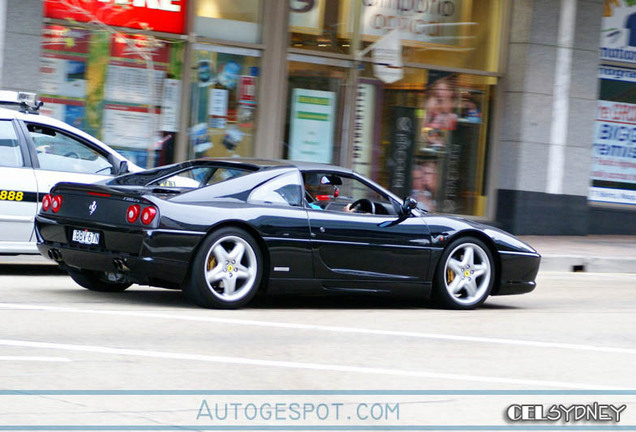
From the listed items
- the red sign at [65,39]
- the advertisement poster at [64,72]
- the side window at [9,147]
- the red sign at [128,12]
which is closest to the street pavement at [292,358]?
the side window at [9,147]

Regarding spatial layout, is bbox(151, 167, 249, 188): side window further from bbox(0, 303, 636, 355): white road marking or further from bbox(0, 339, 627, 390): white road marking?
bbox(0, 339, 627, 390): white road marking

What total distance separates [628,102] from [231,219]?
1267 cm

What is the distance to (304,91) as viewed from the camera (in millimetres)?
17672

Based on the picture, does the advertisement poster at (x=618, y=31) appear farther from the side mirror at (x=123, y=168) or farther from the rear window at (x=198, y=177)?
the rear window at (x=198, y=177)

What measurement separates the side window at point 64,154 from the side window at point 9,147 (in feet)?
0.62

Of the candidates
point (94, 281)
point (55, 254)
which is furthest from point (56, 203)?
point (94, 281)

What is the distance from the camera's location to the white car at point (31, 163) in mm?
10570

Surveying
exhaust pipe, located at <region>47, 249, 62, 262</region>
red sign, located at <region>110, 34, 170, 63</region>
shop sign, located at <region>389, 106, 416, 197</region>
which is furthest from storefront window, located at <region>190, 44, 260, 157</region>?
exhaust pipe, located at <region>47, 249, 62, 262</region>

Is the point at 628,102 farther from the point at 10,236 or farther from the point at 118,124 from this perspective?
the point at 10,236

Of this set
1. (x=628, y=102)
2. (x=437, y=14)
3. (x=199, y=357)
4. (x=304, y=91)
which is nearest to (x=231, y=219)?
(x=199, y=357)

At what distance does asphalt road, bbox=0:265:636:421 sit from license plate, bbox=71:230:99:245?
496 millimetres

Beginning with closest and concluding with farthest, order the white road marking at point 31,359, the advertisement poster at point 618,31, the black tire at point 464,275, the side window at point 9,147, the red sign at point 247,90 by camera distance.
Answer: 1. the white road marking at point 31,359
2. the black tire at point 464,275
3. the side window at point 9,147
4. the red sign at point 247,90
5. the advertisement poster at point 618,31

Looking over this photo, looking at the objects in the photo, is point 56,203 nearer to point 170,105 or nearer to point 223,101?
point 170,105

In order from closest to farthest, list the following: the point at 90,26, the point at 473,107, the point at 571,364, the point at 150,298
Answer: the point at 571,364 < the point at 150,298 < the point at 90,26 < the point at 473,107
